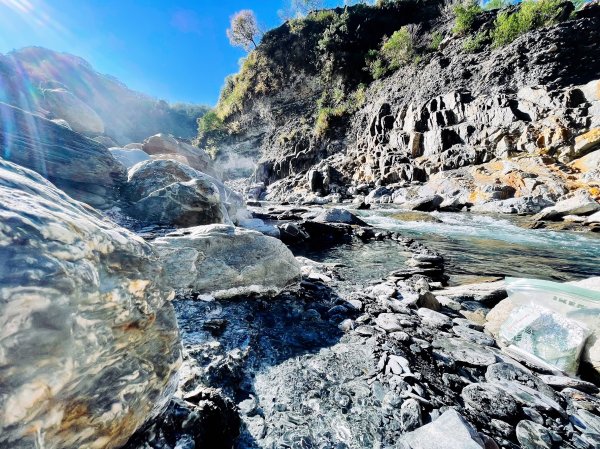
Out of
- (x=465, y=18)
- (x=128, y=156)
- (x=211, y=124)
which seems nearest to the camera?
(x=128, y=156)

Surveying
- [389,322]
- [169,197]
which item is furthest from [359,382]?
[169,197]

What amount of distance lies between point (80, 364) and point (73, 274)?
309 millimetres

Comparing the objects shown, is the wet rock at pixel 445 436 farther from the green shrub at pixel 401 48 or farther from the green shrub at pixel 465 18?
the green shrub at pixel 401 48

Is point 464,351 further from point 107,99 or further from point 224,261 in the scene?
point 107,99

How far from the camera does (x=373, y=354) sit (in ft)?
8.56

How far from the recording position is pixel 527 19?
24672mm

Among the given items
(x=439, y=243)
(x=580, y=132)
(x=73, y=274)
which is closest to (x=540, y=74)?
(x=580, y=132)

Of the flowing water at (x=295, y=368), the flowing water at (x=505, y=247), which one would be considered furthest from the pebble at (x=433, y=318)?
the flowing water at (x=505, y=247)

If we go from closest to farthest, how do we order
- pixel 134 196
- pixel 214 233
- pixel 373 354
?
pixel 373 354 → pixel 214 233 → pixel 134 196

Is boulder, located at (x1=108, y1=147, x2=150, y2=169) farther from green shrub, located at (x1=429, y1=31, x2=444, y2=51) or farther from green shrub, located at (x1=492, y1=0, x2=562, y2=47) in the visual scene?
green shrub, located at (x1=429, y1=31, x2=444, y2=51)

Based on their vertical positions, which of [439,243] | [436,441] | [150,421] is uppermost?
[150,421]

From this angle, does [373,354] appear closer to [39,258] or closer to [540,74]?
[39,258]

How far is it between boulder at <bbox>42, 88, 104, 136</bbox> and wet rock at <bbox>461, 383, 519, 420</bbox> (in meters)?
16.8

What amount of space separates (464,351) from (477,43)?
1368 inches
